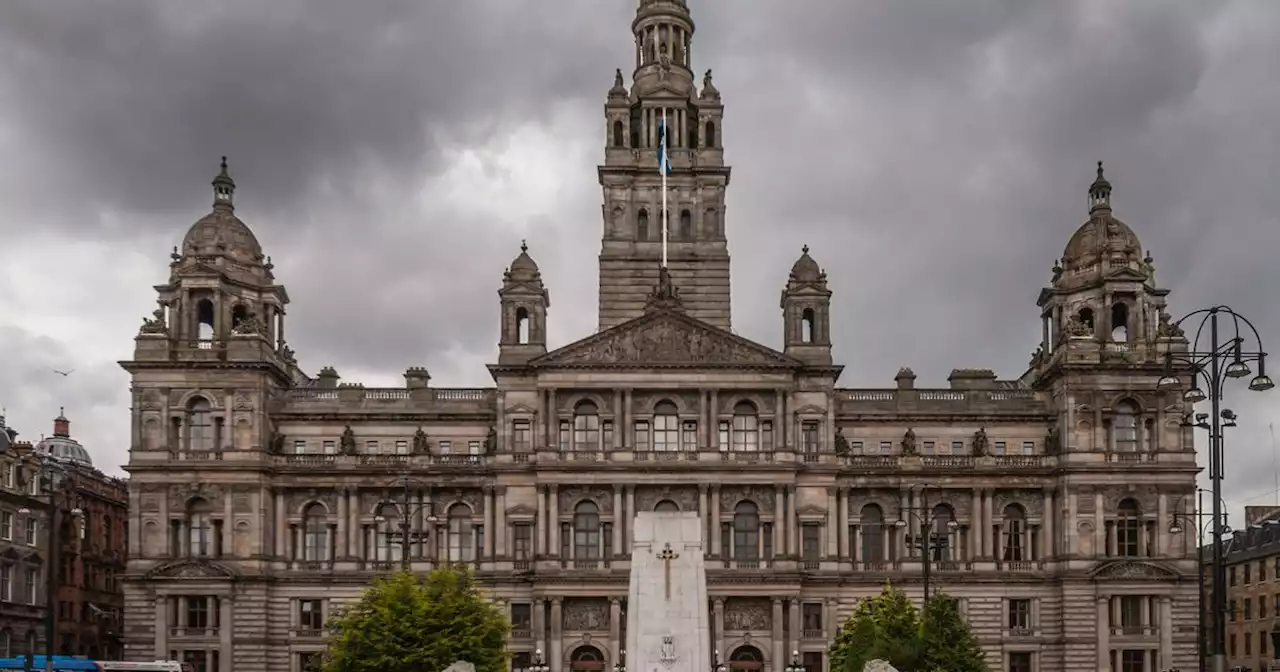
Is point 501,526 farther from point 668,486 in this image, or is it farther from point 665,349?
point 665,349

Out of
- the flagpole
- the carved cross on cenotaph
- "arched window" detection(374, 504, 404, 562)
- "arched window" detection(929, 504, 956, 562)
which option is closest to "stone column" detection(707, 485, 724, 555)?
"arched window" detection(929, 504, 956, 562)

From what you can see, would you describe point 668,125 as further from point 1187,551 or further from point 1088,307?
point 1187,551

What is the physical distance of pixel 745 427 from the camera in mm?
92125

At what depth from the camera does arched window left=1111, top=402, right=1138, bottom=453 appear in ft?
304

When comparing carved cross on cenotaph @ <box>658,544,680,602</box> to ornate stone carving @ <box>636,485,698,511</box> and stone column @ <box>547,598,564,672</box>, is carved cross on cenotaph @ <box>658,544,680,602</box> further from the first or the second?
ornate stone carving @ <box>636,485,698,511</box>

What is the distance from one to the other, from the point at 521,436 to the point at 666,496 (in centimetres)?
943

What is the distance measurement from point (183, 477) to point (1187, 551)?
59666 millimetres

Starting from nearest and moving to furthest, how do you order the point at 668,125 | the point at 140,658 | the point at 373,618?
1. the point at 373,618
2. the point at 140,658
3. the point at 668,125

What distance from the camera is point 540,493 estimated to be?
90812mm

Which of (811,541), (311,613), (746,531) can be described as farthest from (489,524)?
(811,541)

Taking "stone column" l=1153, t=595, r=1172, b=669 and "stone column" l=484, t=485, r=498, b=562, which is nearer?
"stone column" l=1153, t=595, r=1172, b=669

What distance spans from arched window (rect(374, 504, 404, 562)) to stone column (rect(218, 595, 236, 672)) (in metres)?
9.06

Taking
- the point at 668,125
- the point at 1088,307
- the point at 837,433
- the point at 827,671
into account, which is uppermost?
the point at 668,125

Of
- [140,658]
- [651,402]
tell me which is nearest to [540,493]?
[651,402]
